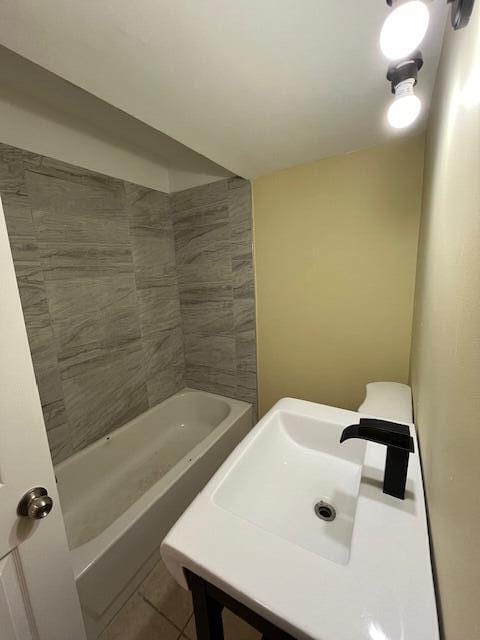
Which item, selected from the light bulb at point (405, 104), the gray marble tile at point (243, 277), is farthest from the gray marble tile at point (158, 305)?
the light bulb at point (405, 104)

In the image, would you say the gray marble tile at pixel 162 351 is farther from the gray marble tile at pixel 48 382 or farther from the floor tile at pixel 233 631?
the floor tile at pixel 233 631

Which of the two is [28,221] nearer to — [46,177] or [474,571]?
[46,177]

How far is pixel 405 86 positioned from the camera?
2.28 ft

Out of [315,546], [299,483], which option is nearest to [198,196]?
[299,483]

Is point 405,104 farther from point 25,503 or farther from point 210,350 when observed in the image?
point 210,350

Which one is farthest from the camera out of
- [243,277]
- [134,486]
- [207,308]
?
[207,308]

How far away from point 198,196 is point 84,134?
0.77m

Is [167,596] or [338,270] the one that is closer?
[167,596]

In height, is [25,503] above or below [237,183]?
below

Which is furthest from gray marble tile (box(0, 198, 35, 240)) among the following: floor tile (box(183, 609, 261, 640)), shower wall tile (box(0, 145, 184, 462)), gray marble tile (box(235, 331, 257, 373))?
floor tile (box(183, 609, 261, 640))

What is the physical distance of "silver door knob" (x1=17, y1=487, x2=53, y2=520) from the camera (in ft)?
1.92

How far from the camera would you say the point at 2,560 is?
58 centimetres

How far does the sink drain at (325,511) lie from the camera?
750mm

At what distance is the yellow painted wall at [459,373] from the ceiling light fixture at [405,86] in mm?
107
